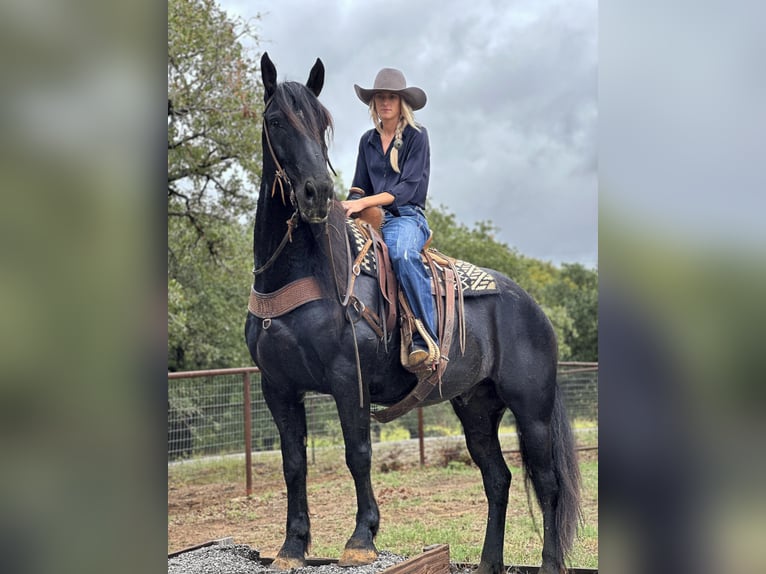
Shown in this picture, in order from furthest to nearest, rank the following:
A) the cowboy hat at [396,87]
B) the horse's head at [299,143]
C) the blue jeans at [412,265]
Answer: the cowboy hat at [396,87]
the blue jeans at [412,265]
the horse's head at [299,143]

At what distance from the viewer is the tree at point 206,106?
8.02 metres

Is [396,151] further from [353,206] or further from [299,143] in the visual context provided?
[299,143]

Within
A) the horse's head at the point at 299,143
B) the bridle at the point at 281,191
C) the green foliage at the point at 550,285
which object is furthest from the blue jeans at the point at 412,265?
the green foliage at the point at 550,285

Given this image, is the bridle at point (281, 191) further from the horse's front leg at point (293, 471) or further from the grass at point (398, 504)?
the grass at point (398, 504)

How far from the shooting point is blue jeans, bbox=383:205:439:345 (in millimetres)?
4051

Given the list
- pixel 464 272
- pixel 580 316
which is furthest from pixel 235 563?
pixel 580 316

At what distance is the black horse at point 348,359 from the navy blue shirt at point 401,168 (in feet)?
1.80

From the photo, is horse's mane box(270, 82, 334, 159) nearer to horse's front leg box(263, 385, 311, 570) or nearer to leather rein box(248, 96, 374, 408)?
leather rein box(248, 96, 374, 408)

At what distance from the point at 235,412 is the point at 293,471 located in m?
5.95

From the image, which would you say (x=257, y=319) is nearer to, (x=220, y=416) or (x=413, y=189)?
(x=413, y=189)

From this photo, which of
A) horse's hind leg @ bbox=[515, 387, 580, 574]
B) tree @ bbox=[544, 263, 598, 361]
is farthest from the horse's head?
tree @ bbox=[544, 263, 598, 361]

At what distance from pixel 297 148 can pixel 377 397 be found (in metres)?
1.51

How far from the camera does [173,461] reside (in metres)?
9.30

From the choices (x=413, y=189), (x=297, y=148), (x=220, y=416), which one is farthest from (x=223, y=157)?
(x=297, y=148)
